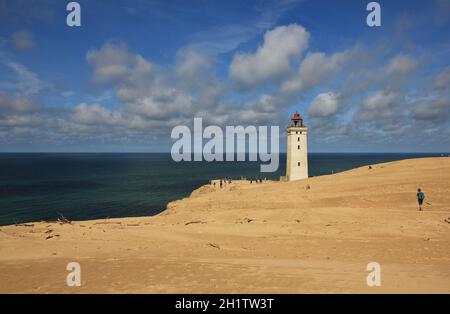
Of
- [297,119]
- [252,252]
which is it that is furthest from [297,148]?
Answer: [252,252]

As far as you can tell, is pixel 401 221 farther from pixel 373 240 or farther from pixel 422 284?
pixel 422 284

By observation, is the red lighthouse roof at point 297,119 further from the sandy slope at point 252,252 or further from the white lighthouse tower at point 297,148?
the sandy slope at point 252,252

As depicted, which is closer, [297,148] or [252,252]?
[252,252]

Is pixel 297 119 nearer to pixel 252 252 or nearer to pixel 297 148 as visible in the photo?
pixel 297 148

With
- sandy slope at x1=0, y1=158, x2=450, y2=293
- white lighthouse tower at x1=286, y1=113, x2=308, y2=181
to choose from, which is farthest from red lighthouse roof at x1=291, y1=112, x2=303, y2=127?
sandy slope at x1=0, y1=158, x2=450, y2=293
